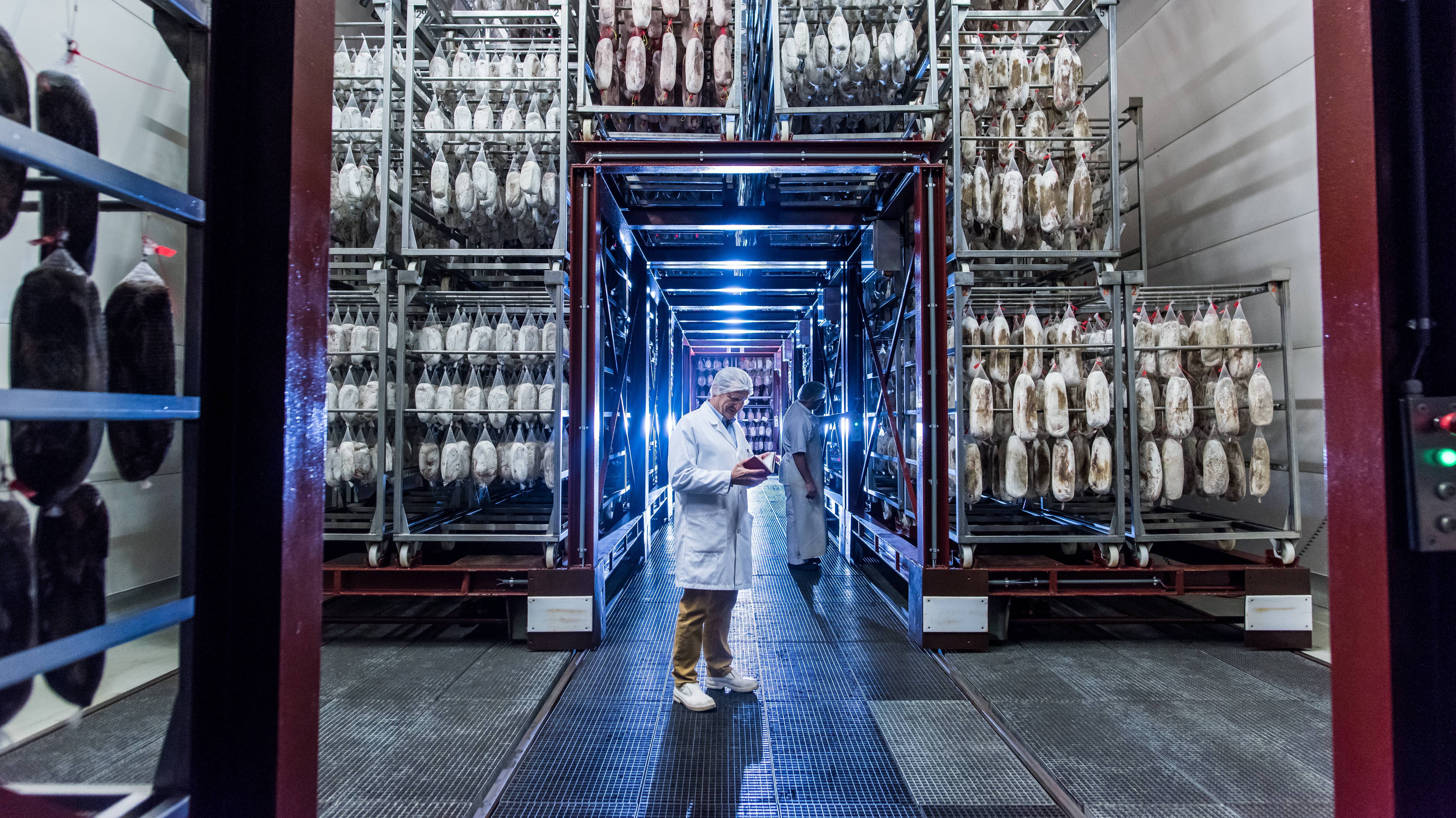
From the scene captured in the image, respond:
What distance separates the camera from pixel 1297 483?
202 inches

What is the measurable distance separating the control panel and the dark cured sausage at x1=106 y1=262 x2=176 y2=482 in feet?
10.1

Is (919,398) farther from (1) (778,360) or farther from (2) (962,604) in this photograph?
(1) (778,360)

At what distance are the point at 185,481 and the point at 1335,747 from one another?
3.12 metres

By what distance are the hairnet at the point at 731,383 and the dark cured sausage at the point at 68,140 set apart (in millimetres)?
3183

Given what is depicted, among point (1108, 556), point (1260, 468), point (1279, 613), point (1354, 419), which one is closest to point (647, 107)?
point (1354, 419)

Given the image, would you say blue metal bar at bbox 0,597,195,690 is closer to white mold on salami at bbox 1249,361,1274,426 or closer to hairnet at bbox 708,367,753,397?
hairnet at bbox 708,367,753,397

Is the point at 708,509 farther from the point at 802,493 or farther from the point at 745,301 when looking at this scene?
the point at 745,301

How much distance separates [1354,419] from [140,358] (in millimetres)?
3149

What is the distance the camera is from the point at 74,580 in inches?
56.7

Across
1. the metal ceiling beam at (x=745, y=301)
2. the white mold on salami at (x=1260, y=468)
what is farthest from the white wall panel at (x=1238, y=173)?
the metal ceiling beam at (x=745, y=301)

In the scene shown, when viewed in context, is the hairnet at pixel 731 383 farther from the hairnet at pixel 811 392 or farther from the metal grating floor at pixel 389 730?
the hairnet at pixel 811 392

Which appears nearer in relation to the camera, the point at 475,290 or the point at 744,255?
the point at 475,290

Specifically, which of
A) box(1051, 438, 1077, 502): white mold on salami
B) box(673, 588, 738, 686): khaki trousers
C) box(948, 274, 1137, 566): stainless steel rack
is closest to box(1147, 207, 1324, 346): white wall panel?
box(948, 274, 1137, 566): stainless steel rack

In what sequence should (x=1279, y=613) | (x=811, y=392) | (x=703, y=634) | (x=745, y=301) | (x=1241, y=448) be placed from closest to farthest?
(x=703, y=634) → (x=1279, y=613) → (x=1241, y=448) → (x=811, y=392) → (x=745, y=301)
